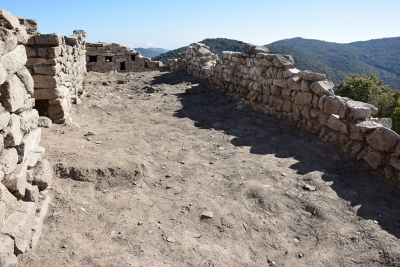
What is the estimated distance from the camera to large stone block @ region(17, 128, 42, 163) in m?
3.15

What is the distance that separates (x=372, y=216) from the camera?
374 centimetres

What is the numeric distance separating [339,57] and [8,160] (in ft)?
404

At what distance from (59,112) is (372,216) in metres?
5.50

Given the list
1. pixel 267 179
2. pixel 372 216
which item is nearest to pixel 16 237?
pixel 267 179

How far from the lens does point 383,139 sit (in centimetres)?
453

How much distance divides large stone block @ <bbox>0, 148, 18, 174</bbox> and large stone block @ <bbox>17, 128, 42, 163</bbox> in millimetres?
131

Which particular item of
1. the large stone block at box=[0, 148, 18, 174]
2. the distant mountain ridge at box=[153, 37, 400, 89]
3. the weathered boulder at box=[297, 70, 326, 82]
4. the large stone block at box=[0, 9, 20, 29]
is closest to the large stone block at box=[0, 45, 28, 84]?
the large stone block at box=[0, 9, 20, 29]

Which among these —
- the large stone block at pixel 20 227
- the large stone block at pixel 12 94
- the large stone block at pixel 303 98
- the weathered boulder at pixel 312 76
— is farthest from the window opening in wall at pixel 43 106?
the weathered boulder at pixel 312 76

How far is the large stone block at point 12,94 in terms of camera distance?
297 centimetres

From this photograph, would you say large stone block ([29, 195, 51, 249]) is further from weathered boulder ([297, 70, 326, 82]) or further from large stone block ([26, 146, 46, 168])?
weathered boulder ([297, 70, 326, 82])

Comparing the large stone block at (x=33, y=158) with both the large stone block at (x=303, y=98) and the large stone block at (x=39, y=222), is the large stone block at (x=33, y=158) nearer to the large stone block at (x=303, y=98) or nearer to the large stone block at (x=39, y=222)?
the large stone block at (x=39, y=222)

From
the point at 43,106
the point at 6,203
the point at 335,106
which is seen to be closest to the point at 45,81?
the point at 43,106

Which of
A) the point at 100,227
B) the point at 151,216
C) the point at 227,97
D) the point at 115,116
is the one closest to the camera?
the point at 100,227

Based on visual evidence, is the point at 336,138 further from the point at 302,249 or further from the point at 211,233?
the point at 211,233
